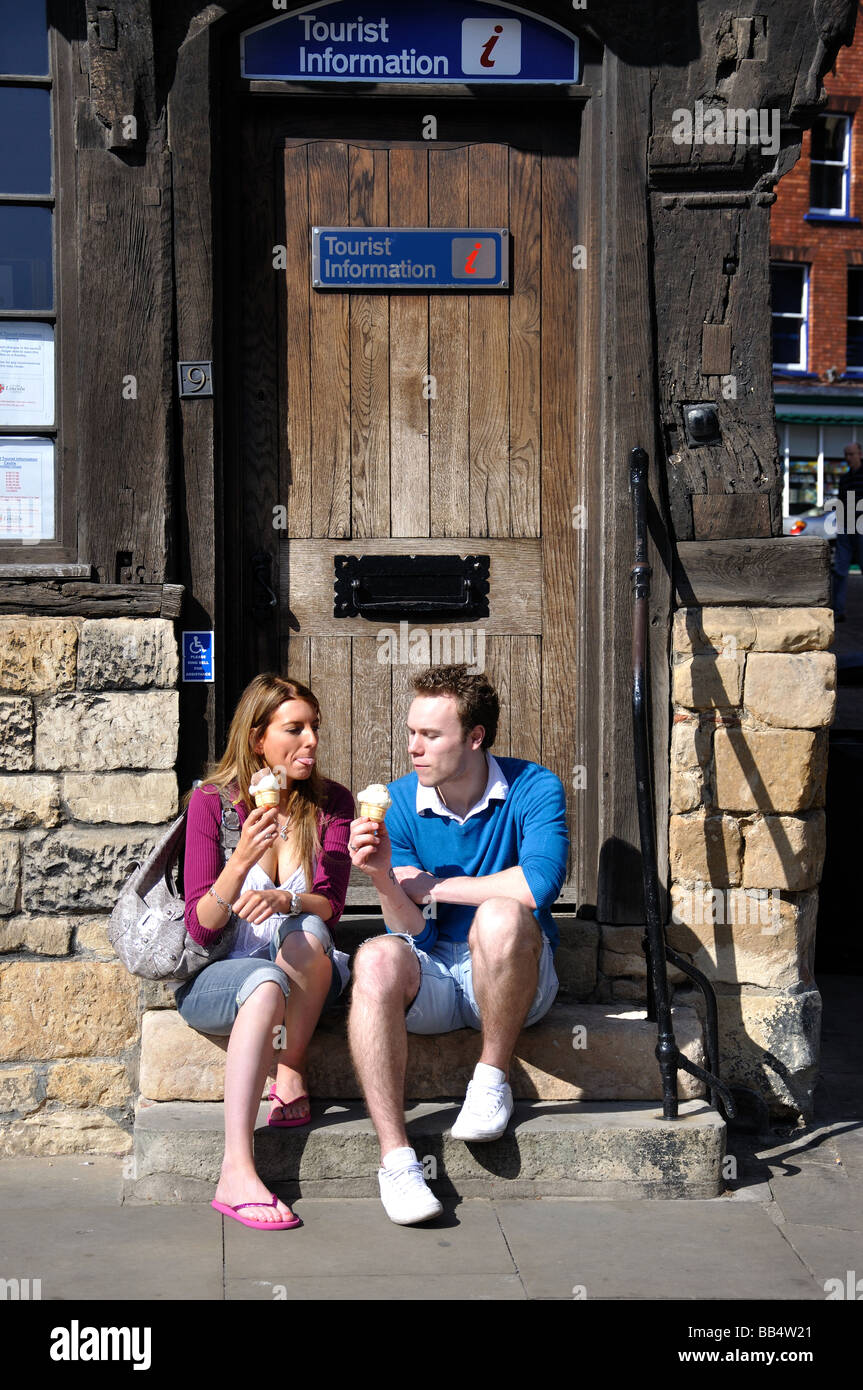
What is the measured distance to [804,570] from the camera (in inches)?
174

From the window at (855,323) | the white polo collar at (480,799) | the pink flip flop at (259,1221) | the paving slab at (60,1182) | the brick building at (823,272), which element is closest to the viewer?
the pink flip flop at (259,1221)

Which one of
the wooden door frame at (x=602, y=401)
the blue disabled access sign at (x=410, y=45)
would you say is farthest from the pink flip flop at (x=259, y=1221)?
the blue disabled access sign at (x=410, y=45)

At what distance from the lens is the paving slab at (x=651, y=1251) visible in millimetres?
3184

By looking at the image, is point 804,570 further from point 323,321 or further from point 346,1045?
point 346,1045

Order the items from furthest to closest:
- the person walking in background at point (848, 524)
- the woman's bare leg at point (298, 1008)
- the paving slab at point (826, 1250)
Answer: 1. the person walking in background at point (848, 524)
2. the woman's bare leg at point (298, 1008)
3. the paving slab at point (826, 1250)

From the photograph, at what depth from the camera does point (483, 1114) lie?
3.61 metres

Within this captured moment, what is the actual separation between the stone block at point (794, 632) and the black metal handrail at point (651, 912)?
43 centimetres

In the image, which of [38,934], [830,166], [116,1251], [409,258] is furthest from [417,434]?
[830,166]

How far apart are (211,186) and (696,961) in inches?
113

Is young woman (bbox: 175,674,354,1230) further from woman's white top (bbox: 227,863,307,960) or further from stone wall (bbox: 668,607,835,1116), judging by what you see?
stone wall (bbox: 668,607,835,1116)

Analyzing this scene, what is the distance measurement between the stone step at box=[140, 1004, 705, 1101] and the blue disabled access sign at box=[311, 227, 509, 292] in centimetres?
236

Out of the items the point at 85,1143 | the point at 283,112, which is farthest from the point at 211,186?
the point at 85,1143

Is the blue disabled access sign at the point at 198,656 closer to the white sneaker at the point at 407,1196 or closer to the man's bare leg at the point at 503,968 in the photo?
the man's bare leg at the point at 503,968

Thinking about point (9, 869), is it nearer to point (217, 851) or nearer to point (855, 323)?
point (217, 851)
